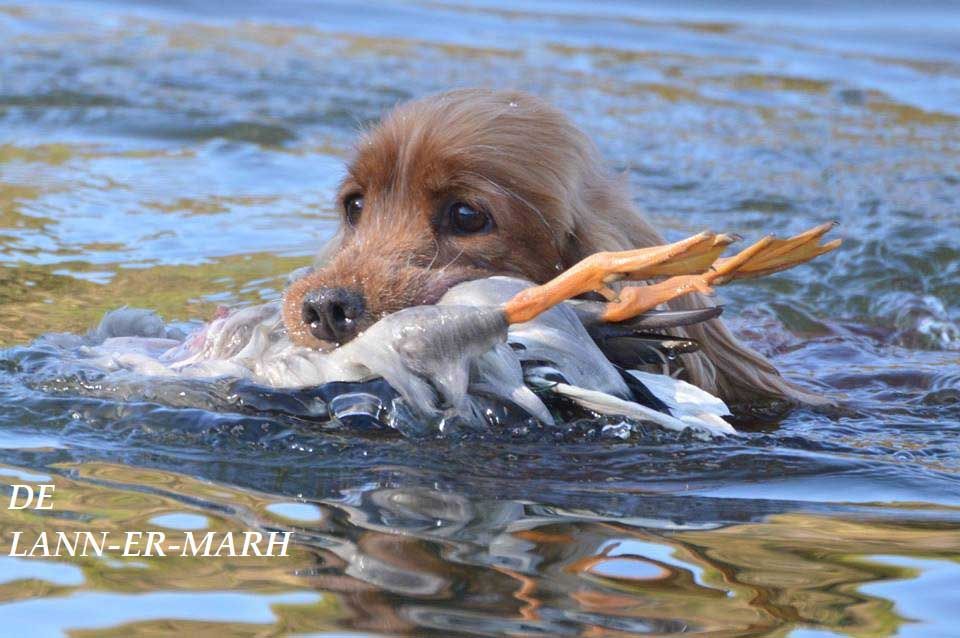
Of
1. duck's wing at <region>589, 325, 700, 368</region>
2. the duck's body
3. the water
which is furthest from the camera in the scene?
duck's wing at <region>589, 325, 700, 368</region>

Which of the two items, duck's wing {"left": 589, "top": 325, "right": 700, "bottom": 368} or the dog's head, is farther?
the dog's head

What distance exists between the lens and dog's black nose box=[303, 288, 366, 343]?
3889 millimetres

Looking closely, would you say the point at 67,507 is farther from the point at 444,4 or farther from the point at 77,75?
the point at 444,4

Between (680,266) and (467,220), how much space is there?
91cm

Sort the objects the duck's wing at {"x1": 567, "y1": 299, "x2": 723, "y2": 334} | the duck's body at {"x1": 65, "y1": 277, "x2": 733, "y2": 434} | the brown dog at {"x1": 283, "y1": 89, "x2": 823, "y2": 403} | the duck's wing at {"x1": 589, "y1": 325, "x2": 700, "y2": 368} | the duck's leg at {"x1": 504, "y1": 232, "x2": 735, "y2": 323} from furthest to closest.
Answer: the brown dog at {"x1": 283, "y1": 89, "x2": 823, "y2": 403}
the duck's wing at {"x1": 589, "y1": 325, "x2": 700, "y2": 368}
the duck's wing at {"x1": 567, "y1": 299, "x2": 723, "y2": 334}
the duck's body at {"x1": 65, "y1": 277, "x2": 733, "y2": 434}
the duck's leg at {"x1": 504, "y1": 232, "x2": 735, "y2": 323}

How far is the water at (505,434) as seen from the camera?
299cm

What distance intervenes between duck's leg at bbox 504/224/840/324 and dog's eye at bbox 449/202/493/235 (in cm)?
70

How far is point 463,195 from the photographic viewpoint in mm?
4293

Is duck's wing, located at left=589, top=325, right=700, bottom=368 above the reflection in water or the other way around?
above

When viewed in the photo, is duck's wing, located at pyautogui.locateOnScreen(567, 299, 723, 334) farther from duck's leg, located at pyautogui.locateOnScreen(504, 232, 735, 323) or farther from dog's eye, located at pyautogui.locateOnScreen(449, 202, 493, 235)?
dog's eye, located at pyautogui.locateOnScreen(449, 202, 493, 235)

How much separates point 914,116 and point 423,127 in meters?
6.04

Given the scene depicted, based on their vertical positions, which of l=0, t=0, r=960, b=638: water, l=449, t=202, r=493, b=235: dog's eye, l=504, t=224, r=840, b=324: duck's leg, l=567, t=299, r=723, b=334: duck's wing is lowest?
l=0, t=0, r=960, b=638: water

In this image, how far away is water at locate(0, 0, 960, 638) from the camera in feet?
9.82

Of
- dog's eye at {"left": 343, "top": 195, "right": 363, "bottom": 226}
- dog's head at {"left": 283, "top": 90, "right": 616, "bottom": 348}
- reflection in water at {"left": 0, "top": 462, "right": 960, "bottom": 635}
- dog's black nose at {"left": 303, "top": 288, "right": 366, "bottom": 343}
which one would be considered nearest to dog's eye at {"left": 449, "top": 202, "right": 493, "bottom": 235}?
dog's head at {"left": 283, "top": 90, "right": 616, "bottom": 348}
